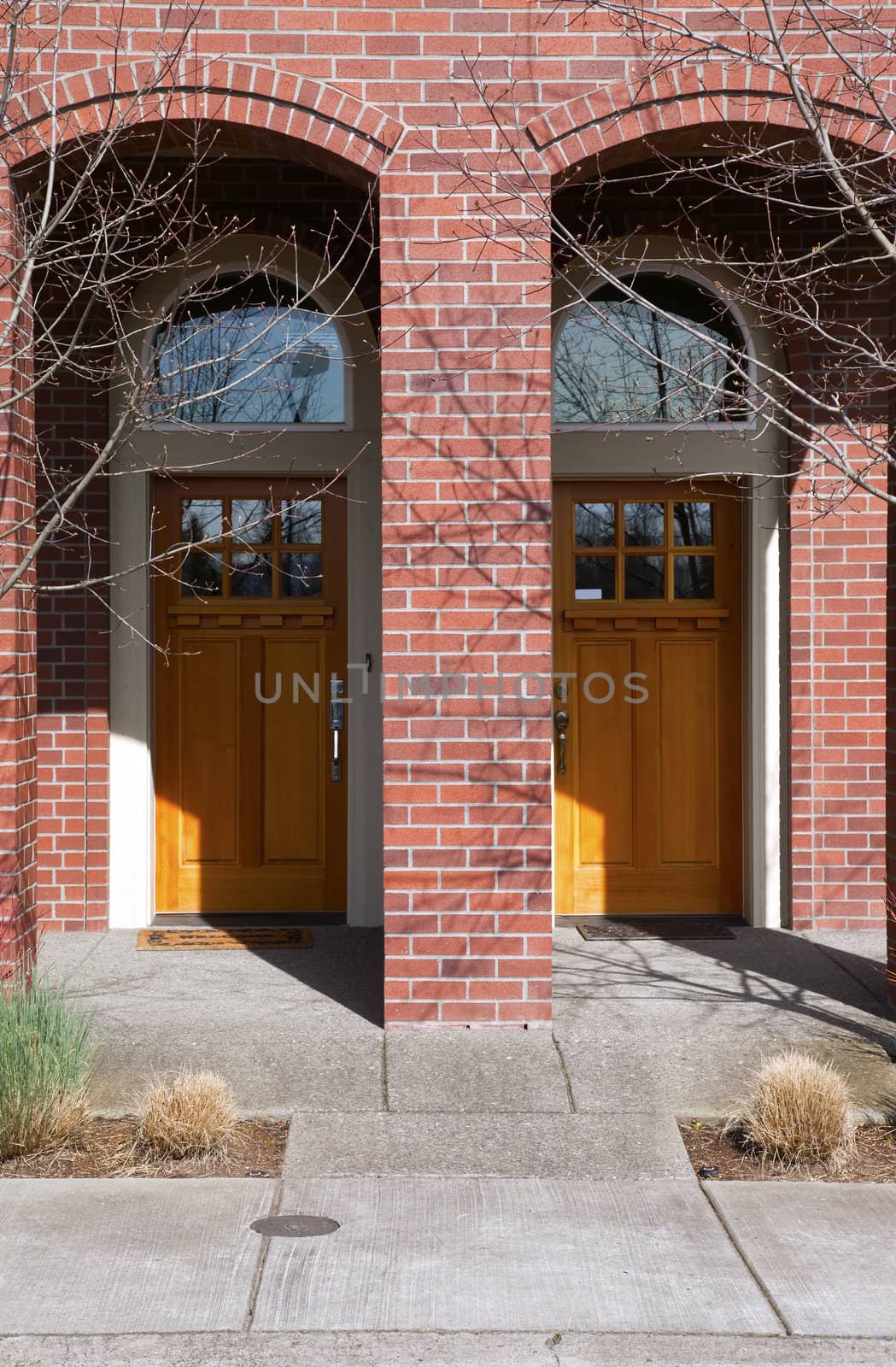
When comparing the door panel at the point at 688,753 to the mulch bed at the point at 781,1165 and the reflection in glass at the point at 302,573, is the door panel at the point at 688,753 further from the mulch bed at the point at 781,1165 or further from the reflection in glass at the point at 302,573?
the mulch bed at the point at 781,1165

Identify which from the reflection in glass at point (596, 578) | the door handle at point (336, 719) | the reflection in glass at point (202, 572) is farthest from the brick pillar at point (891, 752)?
the reflection in glass at point (202, 572)

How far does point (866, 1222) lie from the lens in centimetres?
439

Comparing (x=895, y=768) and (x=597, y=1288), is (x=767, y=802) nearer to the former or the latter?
(x=895, y=768)

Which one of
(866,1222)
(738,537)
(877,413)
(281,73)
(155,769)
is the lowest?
(866,1222)

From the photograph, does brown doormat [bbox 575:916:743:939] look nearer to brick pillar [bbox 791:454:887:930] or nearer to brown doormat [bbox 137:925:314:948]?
brick pillar [bbox 791:454:887:930]

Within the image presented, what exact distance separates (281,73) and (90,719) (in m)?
3.72

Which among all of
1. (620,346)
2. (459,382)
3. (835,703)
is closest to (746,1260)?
(459,382)

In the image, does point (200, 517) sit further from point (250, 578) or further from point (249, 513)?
point (250, 578)

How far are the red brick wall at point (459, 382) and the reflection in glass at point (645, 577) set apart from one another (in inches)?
91.8

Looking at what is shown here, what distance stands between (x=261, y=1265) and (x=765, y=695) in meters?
4.98

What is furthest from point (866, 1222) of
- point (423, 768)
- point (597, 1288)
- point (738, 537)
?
point (738, 537)

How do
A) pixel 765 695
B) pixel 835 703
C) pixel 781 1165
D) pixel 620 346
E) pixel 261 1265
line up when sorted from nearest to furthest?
pixel 261 1265, pixel 781 1165, pixel 835 703, pixel 765 695, pixel 620 346

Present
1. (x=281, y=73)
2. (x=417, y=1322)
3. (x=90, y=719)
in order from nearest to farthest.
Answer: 1. (x=417, y=1322)
2. (x=281, y=73)
3. (x=90, y=719)

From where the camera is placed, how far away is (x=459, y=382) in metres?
6.14
